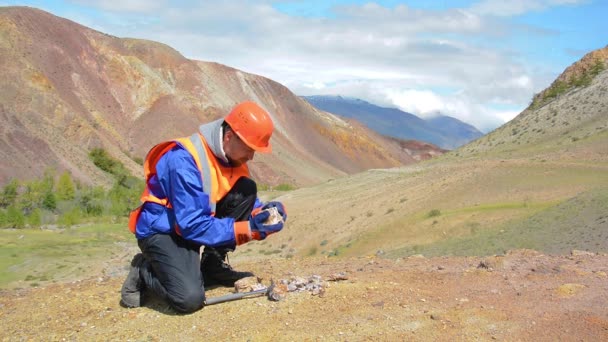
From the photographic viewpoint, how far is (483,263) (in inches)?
267

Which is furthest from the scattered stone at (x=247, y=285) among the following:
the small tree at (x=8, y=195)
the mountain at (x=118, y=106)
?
the mountain at (x=118, y=106)

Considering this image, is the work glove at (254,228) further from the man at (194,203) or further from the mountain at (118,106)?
the mountain at (118,106)

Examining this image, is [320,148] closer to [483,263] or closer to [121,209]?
[121,209]

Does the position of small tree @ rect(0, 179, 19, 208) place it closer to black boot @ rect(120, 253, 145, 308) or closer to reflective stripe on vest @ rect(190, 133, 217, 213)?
black boot @ rect(120, 253, 145, 308)

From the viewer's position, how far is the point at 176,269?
17.4 ft

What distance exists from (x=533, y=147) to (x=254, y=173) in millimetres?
37803

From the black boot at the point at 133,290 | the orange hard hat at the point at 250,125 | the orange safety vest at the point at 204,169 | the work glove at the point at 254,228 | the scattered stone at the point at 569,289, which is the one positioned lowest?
the black boot at the point at 133,290

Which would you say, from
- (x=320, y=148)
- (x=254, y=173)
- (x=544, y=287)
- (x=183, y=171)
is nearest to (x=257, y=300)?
(x=183, y=171)

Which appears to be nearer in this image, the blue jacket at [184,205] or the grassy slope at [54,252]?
the blue jacket at [184,205]

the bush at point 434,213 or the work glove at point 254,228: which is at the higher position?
the work glove at point 254,228

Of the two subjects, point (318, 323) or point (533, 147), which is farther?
point (533, 147)

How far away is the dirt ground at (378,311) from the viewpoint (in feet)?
14.8

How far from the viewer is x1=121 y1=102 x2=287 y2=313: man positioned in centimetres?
503

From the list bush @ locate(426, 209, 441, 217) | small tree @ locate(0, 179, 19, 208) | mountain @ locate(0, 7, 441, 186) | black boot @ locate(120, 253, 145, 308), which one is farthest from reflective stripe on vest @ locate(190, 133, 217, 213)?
mountain @ locate(0, 7, 441, 186)
